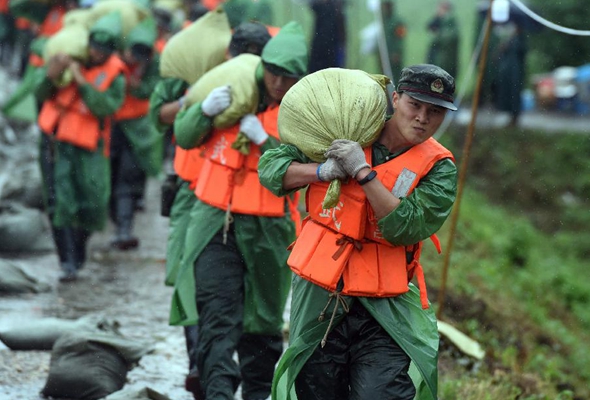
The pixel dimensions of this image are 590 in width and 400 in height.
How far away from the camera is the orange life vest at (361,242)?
420 centimetres

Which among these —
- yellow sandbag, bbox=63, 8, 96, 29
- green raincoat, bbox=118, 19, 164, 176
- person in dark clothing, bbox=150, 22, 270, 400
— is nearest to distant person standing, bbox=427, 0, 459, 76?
green raincoat, bbox=118, 19, 164, 176

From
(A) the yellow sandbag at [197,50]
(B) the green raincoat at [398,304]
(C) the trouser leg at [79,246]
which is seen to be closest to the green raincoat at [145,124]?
(C) the trouser leg at [79,246]

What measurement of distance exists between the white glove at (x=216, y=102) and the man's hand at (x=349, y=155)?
142 cm

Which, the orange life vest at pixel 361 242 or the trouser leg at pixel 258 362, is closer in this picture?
the orange life vest at pixel 361 242

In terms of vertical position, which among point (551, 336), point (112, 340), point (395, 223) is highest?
point (395, 223)

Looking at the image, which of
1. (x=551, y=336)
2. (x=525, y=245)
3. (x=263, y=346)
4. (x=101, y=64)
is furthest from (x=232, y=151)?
(x=525, y=245)

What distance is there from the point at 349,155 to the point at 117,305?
172 inches

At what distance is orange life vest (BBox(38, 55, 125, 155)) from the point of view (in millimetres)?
8438

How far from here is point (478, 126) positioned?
57.4ft

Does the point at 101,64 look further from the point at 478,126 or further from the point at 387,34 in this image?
the point at 478,126

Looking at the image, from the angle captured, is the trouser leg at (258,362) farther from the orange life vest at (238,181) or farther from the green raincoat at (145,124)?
the green raincoat at (145,124)

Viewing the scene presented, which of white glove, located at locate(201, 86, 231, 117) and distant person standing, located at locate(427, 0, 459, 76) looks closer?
white glove, located at locate(201, 86, 231, 117)

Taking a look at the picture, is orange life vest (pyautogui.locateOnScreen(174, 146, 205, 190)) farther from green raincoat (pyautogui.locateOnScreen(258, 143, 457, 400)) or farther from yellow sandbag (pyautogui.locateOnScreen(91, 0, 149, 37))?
yellow sandbag (pyautogui.locateOnScreen(91, 0, 149, 37))

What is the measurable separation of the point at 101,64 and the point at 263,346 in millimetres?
3396
